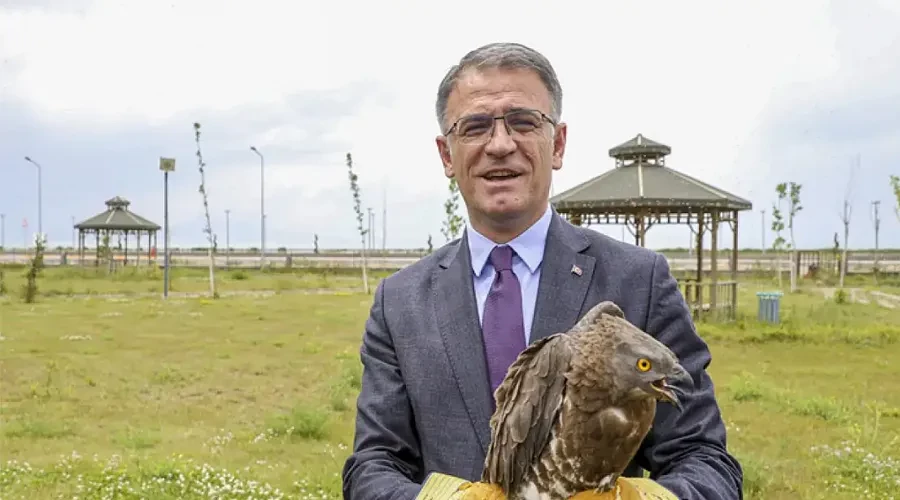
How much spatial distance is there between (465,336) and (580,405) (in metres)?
0.68

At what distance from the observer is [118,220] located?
1916 inches

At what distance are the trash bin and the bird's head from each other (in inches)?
741

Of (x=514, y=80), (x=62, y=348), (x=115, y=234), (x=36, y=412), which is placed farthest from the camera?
(x=115, y=234)

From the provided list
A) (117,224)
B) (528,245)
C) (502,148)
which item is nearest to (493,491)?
(528,245)

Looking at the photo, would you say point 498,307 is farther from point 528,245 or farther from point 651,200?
point 651,200

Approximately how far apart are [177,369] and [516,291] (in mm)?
12755

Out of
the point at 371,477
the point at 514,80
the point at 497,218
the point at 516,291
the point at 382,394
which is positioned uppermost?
the point at 514,80

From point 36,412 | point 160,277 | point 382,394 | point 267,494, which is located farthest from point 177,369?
point 160,277

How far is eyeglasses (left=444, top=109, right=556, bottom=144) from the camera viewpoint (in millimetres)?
2326

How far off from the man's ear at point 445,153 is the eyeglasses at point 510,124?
0.72 ft

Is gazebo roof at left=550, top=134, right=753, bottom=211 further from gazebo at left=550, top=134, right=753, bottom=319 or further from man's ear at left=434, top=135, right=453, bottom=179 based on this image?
man's ear at left=434, top=135, right=453, bottom=179

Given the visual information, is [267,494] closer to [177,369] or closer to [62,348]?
[177,369]

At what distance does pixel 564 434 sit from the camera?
1941mm

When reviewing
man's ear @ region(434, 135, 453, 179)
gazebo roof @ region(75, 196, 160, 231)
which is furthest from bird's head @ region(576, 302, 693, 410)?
gazebo roof @ region(75, 196, 160, 231)
